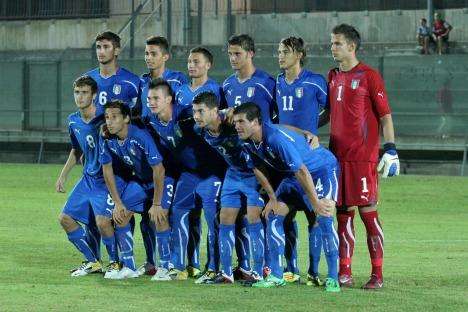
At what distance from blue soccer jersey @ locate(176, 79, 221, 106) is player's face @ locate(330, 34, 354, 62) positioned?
49.7 inches

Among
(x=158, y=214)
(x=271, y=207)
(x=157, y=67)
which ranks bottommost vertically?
(x=158, y=214)

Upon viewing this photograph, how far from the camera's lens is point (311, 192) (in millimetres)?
10281

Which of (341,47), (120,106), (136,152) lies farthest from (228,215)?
(341,47)

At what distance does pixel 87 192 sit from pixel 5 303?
7.66ft

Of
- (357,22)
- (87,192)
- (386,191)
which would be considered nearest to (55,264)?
(87,192)

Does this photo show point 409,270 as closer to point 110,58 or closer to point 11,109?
point 110,58

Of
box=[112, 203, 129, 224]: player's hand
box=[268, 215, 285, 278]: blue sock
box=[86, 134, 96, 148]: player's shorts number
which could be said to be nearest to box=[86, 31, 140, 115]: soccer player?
box=[86, 134, 96, 148]: player's shorts number

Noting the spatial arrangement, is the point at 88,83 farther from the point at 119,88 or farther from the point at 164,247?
the point at 164,247

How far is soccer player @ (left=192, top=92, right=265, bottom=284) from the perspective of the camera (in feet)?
35.3

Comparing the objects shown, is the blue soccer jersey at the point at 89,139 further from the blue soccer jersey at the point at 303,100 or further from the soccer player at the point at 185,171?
the blue soccer jersey at the point at 303,100

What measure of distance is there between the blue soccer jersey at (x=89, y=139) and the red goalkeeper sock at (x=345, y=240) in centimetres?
244

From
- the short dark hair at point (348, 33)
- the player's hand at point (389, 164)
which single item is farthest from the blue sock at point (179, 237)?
the short dark hair at point (348, 33)

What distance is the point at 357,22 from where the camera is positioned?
34.8 meters

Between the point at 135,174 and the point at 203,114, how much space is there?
4.36 ft
